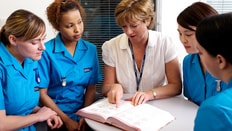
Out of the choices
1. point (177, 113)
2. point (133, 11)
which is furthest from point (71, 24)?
point (177, 113)

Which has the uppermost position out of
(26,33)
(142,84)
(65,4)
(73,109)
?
(65,4)

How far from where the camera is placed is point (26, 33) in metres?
1.36

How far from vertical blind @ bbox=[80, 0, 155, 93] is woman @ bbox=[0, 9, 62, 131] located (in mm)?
1333

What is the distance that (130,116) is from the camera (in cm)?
129

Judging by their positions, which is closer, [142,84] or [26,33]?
[26,33]

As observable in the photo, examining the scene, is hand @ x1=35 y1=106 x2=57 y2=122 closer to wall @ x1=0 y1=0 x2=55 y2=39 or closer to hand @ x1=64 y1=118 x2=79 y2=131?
hand @ x1=64 y1=118 x2=79 y2=131

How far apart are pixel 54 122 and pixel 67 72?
0.32m

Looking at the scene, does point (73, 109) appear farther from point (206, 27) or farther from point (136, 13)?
Result: point (206, 27)

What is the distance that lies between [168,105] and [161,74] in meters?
0.30

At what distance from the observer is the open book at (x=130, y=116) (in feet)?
4.02

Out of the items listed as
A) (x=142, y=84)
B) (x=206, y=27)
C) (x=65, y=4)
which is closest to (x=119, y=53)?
(x=142, y=84)

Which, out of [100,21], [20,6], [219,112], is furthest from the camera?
[100,21]

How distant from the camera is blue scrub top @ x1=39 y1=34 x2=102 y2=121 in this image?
169 centimetres

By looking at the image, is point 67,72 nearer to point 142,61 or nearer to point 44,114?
point 44,114
